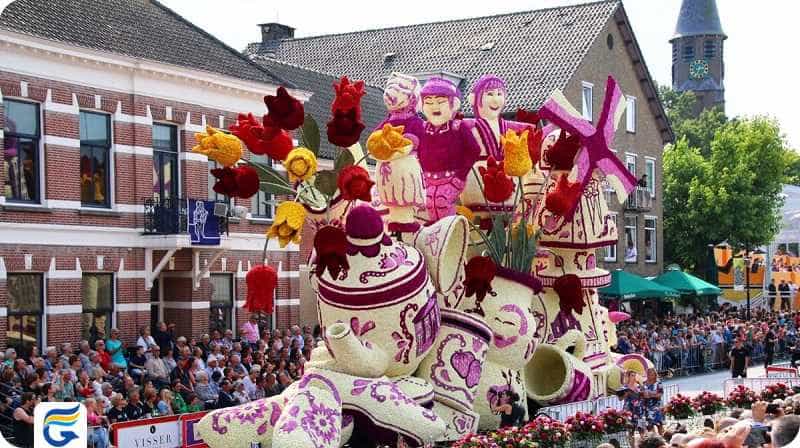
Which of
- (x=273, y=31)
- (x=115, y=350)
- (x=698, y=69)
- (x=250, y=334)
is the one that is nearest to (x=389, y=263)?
(x=115, y=350)

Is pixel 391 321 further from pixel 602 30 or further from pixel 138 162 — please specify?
pixel 602 30

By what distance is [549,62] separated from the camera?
135 feet

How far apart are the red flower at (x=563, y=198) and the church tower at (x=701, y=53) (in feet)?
286

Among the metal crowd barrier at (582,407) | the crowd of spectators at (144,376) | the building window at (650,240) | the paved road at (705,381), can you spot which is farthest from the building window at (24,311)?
the building window at (650,240)

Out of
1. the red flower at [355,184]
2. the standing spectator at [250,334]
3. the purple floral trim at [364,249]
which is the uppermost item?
the red flower at [355,184]

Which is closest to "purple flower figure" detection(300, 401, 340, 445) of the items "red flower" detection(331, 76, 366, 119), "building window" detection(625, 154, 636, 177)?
"red flower" detection(331, 76, 366, 119)

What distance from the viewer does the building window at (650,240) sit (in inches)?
1831

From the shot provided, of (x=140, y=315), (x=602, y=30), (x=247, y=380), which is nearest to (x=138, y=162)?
(x=140, y=315)

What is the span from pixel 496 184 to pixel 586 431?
354 cm

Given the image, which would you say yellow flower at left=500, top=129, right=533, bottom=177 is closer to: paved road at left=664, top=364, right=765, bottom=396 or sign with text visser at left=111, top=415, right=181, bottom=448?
sign with text visser at left=111, top=415, right=181, bottom=448

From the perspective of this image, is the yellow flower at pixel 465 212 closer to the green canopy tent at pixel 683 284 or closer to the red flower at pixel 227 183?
the red flower at pixel 227 183

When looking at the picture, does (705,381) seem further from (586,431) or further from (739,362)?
(586,431)

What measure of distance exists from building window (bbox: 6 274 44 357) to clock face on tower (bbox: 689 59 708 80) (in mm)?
86499

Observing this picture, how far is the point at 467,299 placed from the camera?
1623 centimetres
